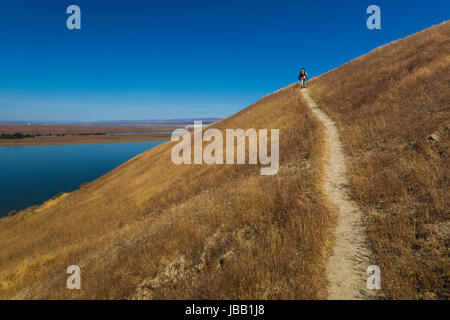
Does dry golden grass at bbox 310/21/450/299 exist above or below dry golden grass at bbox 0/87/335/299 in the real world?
above

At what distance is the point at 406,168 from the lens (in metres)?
6.61

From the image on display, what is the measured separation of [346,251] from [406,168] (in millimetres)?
4261

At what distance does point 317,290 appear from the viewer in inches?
138

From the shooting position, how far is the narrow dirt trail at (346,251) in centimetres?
356

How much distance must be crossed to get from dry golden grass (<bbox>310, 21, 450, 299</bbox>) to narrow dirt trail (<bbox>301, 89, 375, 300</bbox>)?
0.87 ft

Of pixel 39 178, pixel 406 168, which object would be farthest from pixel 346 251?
pixel 39 178

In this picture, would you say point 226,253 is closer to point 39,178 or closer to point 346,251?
point 346,251

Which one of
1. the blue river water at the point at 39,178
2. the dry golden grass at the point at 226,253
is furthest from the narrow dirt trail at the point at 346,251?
the blue river water at the point at 39,178

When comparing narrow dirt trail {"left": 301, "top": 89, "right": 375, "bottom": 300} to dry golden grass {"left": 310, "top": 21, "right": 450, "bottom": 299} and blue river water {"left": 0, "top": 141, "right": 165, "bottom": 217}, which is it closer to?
dry golden grass {"left": 310, "top": 21, "right": 450, "bottom": 299}

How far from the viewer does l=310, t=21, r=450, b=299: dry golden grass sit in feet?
11.6

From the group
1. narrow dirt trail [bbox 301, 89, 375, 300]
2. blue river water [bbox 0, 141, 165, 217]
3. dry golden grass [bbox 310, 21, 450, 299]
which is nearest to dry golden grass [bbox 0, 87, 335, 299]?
narrow dirt trail [bbox 301, 89, 375, 300]
